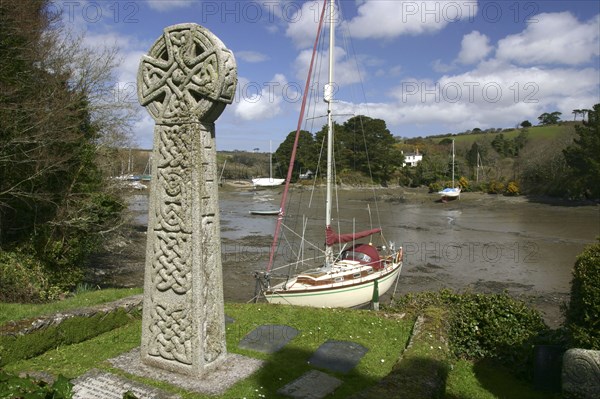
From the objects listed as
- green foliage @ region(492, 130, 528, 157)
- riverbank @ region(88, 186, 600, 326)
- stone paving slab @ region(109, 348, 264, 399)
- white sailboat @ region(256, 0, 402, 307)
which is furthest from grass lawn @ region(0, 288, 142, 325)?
green foliage @ region(492, 130, 528, 157)

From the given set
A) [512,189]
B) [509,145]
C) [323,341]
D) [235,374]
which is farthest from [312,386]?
[509,145]

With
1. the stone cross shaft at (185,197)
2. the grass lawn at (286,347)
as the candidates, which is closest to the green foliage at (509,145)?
the grass lawn at (286,347)

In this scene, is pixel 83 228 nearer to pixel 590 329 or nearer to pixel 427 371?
pixel 427 371

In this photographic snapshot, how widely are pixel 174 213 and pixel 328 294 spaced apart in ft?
31.7

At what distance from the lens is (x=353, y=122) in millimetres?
88062

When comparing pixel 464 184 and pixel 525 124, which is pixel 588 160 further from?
pixel 525 124

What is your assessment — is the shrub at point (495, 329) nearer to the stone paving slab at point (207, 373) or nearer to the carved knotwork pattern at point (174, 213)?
the stone paving slab at point (207, 373)

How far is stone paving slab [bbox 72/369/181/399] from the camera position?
5617 mm

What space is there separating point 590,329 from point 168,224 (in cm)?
579

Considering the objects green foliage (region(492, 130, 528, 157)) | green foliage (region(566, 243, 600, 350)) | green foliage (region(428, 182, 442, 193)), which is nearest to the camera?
green foliage (region(566, 243, 600, 350))

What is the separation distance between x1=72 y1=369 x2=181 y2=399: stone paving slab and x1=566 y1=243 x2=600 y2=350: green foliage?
532cm

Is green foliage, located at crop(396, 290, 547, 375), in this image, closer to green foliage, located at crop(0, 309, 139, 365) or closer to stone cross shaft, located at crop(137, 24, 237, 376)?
stone cross shaft, located at crop(137, 24, 237, 376)

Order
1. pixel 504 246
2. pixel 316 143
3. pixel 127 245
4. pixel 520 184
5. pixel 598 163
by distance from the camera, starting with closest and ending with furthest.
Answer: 1. pixel 127 245
2. pixel 504 246
3. pixel 598 163
4. pixel 520 184
5. pixel 316 143

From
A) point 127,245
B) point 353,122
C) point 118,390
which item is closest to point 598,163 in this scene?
point 353,122
